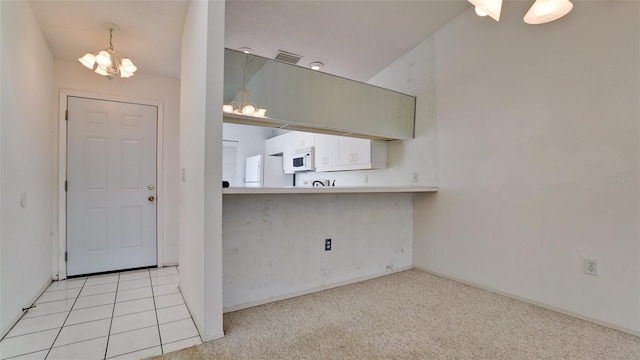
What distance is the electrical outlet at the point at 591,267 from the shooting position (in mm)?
2070

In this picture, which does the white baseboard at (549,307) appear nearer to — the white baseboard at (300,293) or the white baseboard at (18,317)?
the white baseboard at (300,293)

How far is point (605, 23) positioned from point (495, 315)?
88.4 inches

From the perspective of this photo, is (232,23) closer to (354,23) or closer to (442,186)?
(354,23)

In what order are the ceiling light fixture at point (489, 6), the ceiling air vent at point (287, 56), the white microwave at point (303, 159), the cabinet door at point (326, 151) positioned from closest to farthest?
1. the ceiling light fixture at point (489, 6)
2. the ceiling air vent at point (287, 56)
3. the cabinet door at point (326, 151)
4. the white microwave at point (303, 159)

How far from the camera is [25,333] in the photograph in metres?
1.84

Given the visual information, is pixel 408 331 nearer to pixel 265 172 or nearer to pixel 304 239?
pixel 304 239

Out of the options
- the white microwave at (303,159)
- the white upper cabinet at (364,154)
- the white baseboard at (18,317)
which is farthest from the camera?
the white microwave at (303,159)

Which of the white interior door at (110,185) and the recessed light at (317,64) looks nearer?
the white interior door at (110,185)

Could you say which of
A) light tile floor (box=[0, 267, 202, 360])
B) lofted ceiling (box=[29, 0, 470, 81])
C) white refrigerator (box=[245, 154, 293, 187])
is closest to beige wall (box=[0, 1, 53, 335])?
light tile floor (box=[0, 267, 202, 360])

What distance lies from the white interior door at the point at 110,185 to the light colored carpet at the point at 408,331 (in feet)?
6.32

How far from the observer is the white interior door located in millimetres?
3043

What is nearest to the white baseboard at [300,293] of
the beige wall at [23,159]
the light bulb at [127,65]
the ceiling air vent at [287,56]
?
the beige wall at [23,159]

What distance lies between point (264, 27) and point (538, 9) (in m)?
2.25

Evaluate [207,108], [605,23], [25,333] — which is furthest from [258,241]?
[605,23]
